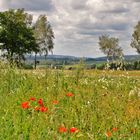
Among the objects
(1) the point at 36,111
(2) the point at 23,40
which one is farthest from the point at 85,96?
(2) the point at 23,40

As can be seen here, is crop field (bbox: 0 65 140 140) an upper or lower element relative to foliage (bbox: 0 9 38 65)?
lower

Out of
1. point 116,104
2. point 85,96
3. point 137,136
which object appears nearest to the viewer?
point 137,136

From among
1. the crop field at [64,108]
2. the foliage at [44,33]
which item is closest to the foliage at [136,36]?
the foliage at [44,33]

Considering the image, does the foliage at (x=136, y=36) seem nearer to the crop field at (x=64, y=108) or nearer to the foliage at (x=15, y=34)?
the foliage at (x=15, y=34)

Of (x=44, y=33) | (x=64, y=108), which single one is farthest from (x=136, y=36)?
(x=64, y=108)

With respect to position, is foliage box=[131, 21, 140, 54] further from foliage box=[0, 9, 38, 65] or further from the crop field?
→ the crop field

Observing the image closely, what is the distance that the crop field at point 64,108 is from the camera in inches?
278

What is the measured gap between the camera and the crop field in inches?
278

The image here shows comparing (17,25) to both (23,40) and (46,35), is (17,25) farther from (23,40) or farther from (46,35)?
(46,35)

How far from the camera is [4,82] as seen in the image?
11.2 metres

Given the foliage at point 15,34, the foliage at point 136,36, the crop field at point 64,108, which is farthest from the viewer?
the foliage at point 136,36

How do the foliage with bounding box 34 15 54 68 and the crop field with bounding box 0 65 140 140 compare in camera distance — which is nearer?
the crop field with bounding box 0 65 140 140

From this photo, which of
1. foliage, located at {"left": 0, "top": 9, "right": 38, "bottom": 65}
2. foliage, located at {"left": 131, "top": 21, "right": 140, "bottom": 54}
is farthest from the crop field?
foliage, located at {"left": 131, "top": 21, "right": 140, "bottom": 54}

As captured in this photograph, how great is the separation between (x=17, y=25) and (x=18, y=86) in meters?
78.8
